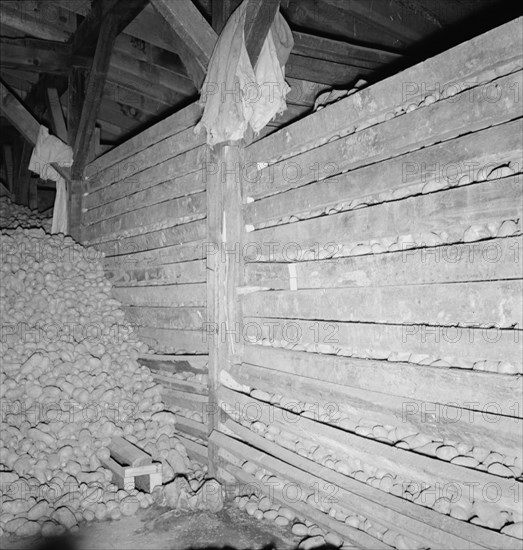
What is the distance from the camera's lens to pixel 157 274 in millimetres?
5621

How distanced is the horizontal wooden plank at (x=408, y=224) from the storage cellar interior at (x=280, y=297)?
2cm

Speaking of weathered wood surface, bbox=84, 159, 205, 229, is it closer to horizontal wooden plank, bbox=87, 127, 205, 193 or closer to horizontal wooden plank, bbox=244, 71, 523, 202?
horizontal wooden plank, bbox=87, 127, 205, 193

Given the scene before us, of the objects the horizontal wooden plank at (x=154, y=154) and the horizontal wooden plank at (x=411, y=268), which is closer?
the horizontal wooden plank at (x=411, y=268)

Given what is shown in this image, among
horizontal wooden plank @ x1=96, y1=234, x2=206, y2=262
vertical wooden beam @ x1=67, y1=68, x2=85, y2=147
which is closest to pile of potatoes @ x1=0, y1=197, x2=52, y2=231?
vertical wooden beam @ x1=67, y1=68, x2=85, y2=147

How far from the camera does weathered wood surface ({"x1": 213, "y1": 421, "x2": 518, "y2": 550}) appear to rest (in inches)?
103

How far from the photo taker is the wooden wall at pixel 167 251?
4969 mm

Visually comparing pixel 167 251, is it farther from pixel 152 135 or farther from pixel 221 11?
pixel 221 11

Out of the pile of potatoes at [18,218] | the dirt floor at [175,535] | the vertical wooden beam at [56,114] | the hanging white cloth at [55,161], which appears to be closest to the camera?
the dirt floor at [175,535]

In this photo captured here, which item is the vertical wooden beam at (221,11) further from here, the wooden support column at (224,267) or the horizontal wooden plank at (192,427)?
the horizontal wooden plank at (192,427)

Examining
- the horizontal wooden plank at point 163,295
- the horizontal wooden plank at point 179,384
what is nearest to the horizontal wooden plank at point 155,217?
the horizontal wooden plank at point 163,295

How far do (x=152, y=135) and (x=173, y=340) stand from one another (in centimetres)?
223

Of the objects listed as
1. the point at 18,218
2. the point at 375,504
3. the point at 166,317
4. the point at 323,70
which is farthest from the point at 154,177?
the point at 18,218

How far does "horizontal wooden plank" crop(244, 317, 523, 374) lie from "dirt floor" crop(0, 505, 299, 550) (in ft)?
4.35

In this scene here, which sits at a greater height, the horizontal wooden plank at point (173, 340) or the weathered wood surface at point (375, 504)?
the horizontal wooden plank at point (173, 340)
